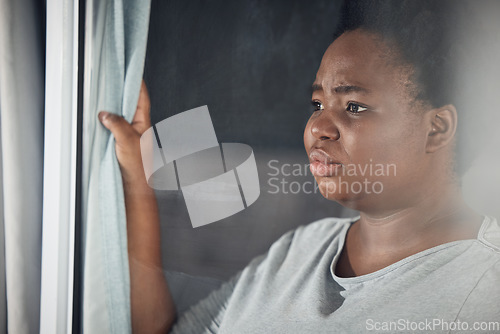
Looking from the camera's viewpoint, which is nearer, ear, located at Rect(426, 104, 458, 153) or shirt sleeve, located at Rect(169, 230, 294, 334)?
ear, located at Rect(426, 104, 458, 153)

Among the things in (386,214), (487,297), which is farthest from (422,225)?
(487,297)

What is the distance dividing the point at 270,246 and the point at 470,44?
625 millimetres

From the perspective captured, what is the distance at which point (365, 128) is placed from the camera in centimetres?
88

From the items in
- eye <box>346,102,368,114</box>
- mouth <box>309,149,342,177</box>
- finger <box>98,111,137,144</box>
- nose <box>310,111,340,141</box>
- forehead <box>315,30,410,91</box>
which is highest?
forehead <box>315,30,410,91</box>

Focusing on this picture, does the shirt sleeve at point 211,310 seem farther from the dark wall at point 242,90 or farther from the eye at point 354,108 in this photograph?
the eye at point 354,108

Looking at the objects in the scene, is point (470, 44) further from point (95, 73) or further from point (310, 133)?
point (95, 73)

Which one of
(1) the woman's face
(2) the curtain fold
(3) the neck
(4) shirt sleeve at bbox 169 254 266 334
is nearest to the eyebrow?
(1) the woman's face

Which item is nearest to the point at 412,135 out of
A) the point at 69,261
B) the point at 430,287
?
the point at 430,287

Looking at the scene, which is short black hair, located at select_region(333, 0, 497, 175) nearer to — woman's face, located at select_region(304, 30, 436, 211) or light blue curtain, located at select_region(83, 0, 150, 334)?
woman's face, located at select_region(304, 30, 436, 211)

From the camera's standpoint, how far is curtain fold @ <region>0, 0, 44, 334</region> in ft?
4.00

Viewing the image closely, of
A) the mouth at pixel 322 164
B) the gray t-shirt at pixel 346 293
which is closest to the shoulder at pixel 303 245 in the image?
the gray t-shirt at pixel 346 293

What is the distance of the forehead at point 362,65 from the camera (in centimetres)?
85

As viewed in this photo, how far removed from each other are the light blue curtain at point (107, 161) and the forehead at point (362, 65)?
53 centimetres

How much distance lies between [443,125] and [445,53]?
0.15 meters
